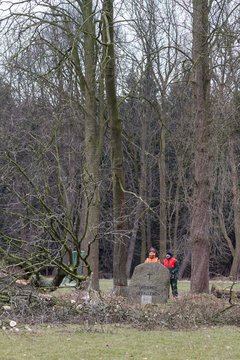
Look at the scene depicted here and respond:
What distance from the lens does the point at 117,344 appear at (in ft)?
31.9

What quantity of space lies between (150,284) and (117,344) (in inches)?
270

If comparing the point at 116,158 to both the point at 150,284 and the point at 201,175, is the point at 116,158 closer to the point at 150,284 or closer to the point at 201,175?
the point at 201,175

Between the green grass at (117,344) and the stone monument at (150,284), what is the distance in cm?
472

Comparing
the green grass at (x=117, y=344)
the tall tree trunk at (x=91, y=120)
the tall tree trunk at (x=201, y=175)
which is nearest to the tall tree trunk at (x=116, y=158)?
the tall tree trunk at (x=91, y=120)

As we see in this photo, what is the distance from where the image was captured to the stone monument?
16.4m

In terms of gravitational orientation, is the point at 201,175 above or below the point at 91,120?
below

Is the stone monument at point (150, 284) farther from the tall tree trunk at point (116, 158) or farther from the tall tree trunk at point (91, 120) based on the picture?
the tall tree trunk at point (91, 120)

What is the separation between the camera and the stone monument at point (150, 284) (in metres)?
16.4

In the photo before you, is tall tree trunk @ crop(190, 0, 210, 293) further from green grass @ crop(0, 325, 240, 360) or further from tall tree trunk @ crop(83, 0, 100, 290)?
green grass @ crop(0, 325, 240, 360)

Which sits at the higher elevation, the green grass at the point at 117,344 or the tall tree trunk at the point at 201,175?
the tall tree trunk at the point at 201,175

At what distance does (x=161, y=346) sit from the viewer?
9.66m

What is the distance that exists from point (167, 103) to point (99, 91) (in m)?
14.8

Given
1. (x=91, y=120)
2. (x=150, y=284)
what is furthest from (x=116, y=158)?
(x=150, y=284)

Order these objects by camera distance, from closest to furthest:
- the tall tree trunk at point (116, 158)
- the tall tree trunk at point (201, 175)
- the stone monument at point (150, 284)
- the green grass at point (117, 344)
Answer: the green grass at point (117, 344) → the stone monument at point (150, 284) → the tall tree trunk at point (201, 175) → the tall tree trunk at point (116, 158)
